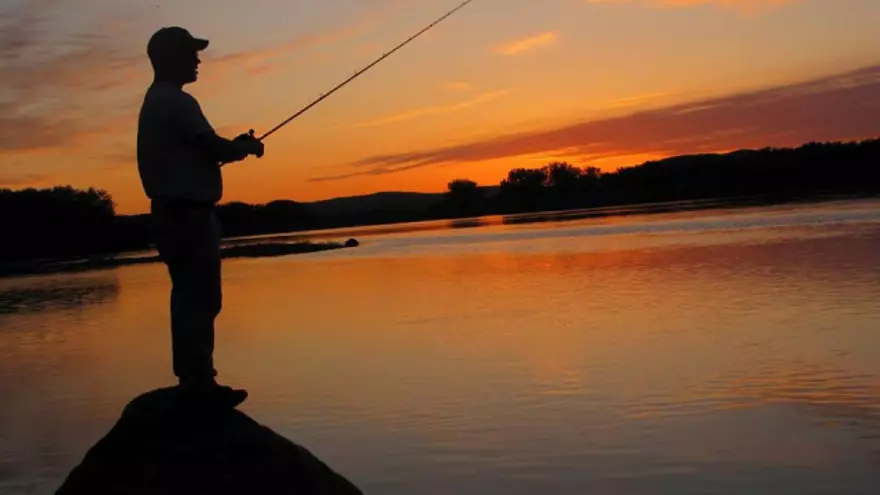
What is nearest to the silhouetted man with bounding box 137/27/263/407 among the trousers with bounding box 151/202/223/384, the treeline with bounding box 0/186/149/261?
the trousers with bounding box 151/202/223/384

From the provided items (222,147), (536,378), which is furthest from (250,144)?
(536,378)

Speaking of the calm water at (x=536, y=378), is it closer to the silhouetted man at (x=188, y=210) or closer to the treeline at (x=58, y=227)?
the silhouetted man at (x=188, y=210)

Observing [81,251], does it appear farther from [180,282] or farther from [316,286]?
[180,282]

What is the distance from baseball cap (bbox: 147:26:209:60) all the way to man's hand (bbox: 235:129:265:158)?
0.68 metres

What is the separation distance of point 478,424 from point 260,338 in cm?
1003

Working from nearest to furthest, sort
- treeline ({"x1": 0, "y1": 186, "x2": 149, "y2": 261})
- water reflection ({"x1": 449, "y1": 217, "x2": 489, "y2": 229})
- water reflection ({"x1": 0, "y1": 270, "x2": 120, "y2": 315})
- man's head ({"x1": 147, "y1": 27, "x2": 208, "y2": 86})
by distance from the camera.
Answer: man's head ({"x1": 147, "y1": 27, "x2": 208, "y2": 86}), water reflection ({"x1": 0, "y1": 270, "x2": 120, "y2": 315}), treeline ({"x1": 0, "y1": 186, "x2": 149, "y2": 261}), water reflection ({"x1": 449, "y1": 217, "x2": 489, "y2": 229})

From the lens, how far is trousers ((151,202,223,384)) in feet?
19.6

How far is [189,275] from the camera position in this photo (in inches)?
237

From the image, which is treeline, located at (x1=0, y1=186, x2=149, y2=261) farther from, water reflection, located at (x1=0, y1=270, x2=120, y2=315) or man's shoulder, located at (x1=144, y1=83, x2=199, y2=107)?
man's shoulder, located at (x1=144, y1=83, x2=199, y2=107)

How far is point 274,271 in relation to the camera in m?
44.6

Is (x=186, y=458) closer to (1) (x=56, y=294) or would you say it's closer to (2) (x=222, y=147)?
(2) (x=222, y=147)

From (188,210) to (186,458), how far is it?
149 centimetres

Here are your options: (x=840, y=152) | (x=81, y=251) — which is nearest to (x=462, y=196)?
(x=840, y=152)

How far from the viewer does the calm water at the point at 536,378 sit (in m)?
9.51
